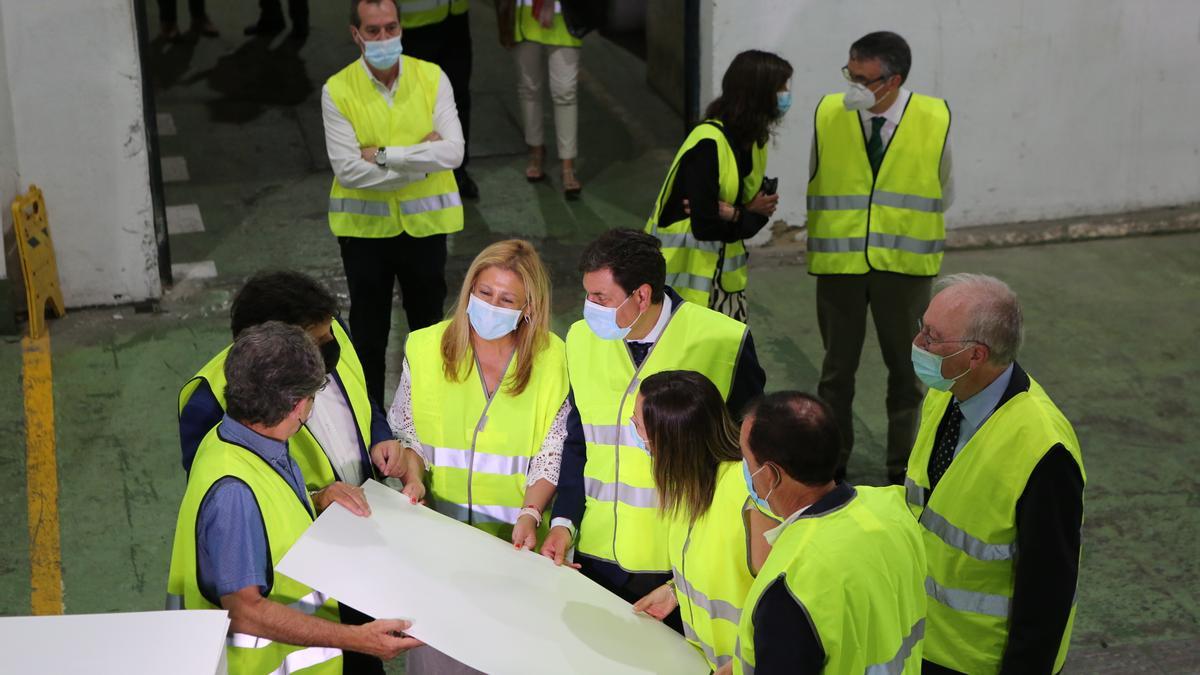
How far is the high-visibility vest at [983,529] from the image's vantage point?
11.2 ft

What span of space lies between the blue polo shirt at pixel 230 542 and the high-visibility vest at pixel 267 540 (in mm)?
20

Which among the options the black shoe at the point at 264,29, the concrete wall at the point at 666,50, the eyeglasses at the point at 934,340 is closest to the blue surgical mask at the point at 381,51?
the eyeglasses at the point at 934,340

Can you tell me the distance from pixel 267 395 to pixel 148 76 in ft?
16.3

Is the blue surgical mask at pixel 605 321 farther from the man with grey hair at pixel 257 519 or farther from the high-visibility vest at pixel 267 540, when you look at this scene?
the high-visibility vest at pixel 267 540

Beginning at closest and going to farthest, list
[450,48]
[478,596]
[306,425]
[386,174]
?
1. [478,596]
2. [306,425]
3. [386,174]
4. [450,48]

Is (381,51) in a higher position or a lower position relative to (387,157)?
higher

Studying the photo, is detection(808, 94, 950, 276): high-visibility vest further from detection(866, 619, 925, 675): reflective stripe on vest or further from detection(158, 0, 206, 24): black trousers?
detection(158, 0, 206, 24): black trousers

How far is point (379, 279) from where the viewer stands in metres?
6.27

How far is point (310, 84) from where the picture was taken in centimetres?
1100

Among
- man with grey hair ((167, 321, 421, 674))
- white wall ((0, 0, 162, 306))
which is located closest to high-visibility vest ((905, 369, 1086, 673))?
man with grey hair ((167, 321, 421, 674))

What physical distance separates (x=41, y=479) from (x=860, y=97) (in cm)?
403

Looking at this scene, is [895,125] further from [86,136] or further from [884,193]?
[86,136]

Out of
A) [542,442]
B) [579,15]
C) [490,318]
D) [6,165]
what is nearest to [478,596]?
[542,442]

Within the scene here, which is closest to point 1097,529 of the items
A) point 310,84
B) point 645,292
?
point 645,292
